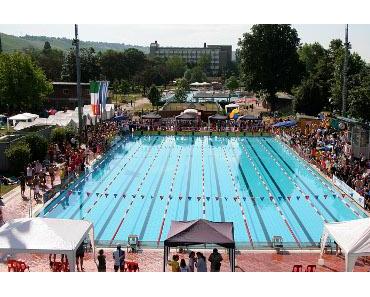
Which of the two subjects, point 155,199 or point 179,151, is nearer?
point 155,199

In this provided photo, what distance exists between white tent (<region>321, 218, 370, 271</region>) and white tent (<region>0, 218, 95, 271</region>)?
20.4ft

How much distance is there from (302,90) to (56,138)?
2629cm

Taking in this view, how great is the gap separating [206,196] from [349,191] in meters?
5.87

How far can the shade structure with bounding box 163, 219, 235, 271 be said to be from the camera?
11.7 meters

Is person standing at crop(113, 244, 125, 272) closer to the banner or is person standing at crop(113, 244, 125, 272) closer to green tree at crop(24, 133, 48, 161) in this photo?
the banner

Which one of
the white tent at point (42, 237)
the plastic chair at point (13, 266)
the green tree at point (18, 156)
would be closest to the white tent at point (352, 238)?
the white tent at point (42, 237)

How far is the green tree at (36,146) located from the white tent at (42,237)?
39.8 feet

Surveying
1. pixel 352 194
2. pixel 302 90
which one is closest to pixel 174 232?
pixel 352 194

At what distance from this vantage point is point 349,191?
20328 mm

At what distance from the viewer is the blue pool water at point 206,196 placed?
1711 centimetres

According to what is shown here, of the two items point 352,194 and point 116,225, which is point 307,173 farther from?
point 116,225

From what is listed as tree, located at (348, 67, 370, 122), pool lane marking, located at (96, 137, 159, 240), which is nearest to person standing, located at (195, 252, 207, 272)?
pool lane marking, located at (96, 137, 159, 240)

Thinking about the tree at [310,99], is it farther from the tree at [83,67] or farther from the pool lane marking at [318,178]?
the tree at [83,67]

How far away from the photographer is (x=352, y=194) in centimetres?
1997
